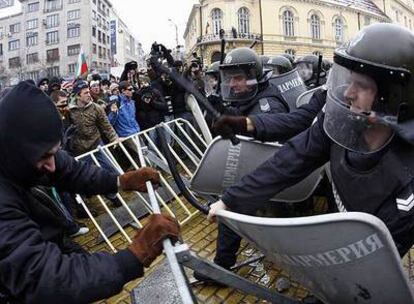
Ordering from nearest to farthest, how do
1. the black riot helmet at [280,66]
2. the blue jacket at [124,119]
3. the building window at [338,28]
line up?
the black riot helmet at [280,66]
the blue jacket at [124,119]
the building window at [338,28]

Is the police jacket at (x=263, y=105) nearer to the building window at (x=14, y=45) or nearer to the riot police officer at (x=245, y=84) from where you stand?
the riot police officer at (x=245, y=84)

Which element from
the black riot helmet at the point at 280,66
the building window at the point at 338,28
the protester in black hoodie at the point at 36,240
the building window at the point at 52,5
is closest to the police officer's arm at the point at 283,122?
the protester in black hoodie at the point at 36,240

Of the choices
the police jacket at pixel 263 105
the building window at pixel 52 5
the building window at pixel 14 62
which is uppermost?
the building window at pixel 52 5

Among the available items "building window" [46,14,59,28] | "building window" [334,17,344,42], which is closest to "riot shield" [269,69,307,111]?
"building window" [334,17,344,42]

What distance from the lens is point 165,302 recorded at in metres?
2.59

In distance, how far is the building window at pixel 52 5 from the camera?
2667 inches

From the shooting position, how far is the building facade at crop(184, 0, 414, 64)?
4444 centimetres

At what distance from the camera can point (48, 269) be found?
4.42ft

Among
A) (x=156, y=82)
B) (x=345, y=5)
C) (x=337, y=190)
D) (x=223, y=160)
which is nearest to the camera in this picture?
(x=337, y=190)

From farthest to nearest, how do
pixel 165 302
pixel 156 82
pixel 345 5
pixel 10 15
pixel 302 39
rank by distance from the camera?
pixel 10 15
pixel 345 5
pixel 302 39
pixel 156 82
pixel 165 302

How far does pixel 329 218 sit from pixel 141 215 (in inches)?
132

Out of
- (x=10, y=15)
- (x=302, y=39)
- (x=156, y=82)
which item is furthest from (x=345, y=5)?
(x=10, y=15)

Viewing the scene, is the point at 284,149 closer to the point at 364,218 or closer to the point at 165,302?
the point at 364,218

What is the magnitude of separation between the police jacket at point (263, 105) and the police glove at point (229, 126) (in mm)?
533
